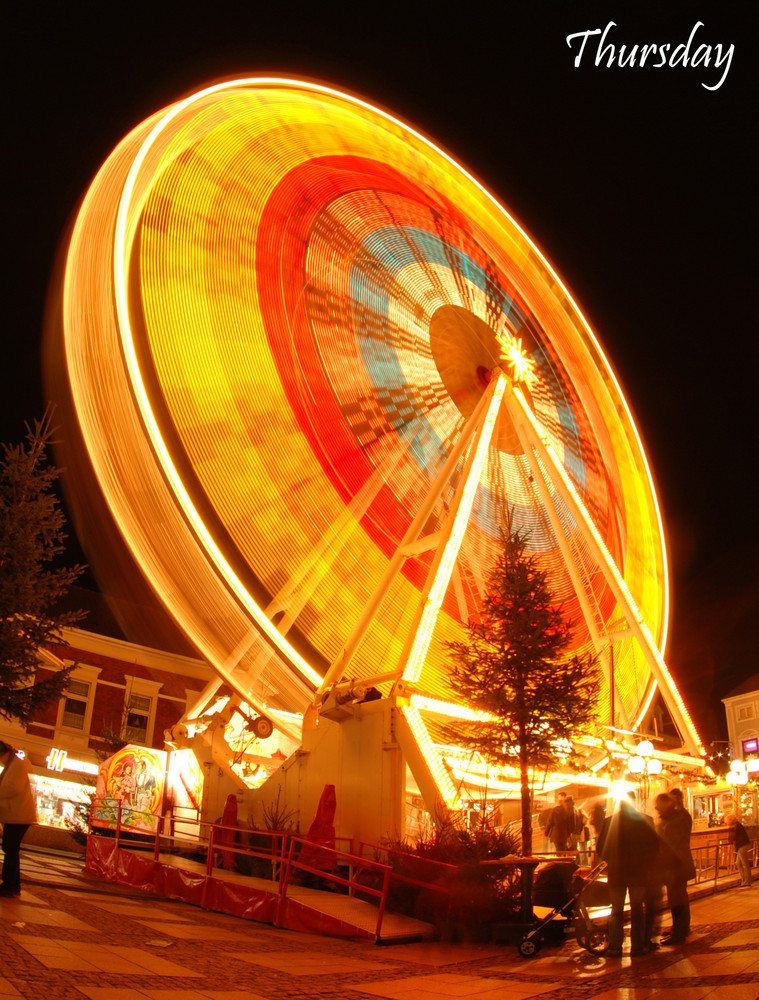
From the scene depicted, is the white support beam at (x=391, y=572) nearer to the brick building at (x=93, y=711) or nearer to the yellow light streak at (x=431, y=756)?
the yellow light streak at (x=431, y=756)

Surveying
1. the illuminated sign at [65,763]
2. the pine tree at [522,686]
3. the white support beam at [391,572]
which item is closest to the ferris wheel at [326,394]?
the white support beam at [391,572]

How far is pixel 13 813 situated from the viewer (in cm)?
738

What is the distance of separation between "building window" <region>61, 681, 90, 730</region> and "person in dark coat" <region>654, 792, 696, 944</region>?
24379 millimetres

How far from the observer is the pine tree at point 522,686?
36.7ft

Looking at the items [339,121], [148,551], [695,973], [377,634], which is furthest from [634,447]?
[695,973]

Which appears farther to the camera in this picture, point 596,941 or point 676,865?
point 676,865

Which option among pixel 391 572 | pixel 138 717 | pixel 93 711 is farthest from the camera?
pixel 138 717

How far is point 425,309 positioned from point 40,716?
19071 mm

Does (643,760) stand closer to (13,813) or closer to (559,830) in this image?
(559,830)

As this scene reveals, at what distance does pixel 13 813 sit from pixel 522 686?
21.5 ft

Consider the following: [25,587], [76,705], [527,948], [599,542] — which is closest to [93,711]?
[76,705]

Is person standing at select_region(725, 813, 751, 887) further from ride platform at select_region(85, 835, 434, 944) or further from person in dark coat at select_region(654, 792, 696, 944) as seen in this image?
ride platform at select_region(85, 835, 434, 944)

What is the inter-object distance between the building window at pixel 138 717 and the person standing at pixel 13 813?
23.3 metres

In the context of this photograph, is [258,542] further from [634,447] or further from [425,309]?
[634,447]
